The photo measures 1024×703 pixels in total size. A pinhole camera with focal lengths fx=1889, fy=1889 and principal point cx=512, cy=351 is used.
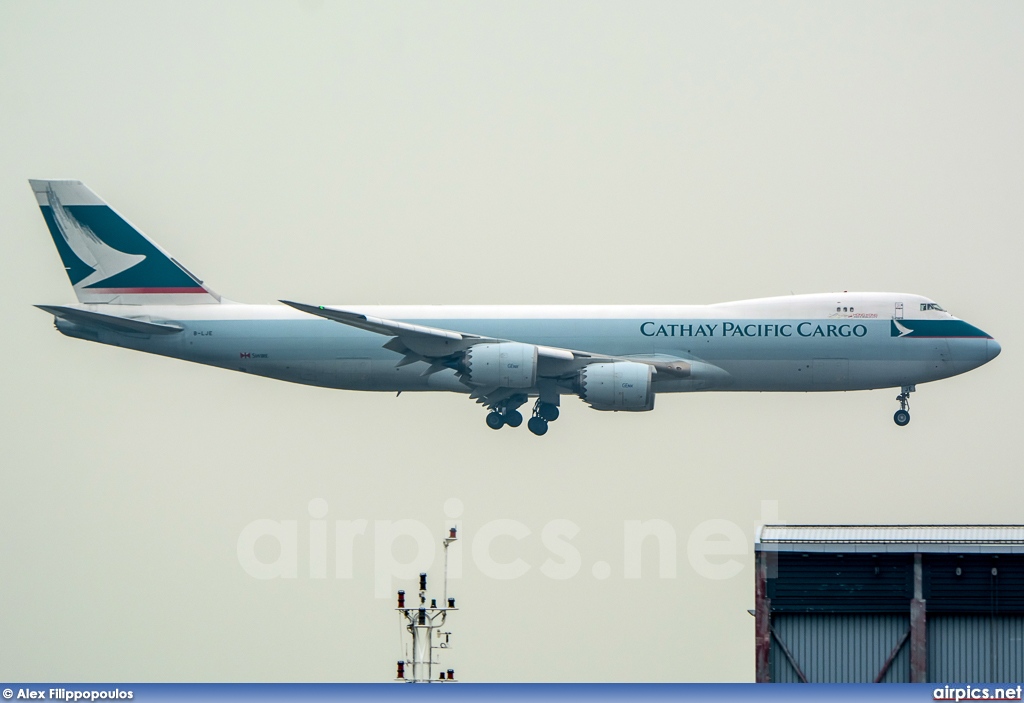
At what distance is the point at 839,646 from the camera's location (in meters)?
60.3

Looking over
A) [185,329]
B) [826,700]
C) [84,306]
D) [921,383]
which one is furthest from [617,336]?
[826,700]

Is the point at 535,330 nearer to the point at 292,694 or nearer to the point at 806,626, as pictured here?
the point at 806,626

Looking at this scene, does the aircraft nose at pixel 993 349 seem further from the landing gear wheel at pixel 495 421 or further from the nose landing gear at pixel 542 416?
the landing gear wheel at pixel 495 421

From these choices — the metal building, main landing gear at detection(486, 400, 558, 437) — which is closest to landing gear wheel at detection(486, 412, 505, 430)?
main landing gear at detection(486, 400, 558, 437)

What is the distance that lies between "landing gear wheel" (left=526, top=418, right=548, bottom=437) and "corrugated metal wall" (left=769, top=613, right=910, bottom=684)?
18.9 m

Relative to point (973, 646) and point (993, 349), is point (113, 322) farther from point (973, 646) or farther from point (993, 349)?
point (973, 646)

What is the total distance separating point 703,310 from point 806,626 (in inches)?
802

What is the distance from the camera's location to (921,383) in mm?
78312

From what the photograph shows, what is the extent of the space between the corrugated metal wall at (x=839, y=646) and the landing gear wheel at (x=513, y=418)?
19991mm

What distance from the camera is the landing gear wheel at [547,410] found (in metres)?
77.6

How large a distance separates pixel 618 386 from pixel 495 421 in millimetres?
6379

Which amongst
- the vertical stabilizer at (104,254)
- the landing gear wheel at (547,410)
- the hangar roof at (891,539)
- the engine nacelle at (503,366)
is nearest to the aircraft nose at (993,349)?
the hangar roof at (891,539)

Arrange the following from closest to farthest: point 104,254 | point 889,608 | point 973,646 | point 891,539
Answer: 1. point 973,646
2. point 889,608
3. point 891,539
4. point 104,254

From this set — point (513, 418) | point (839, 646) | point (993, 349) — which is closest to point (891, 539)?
point (839, 646)
